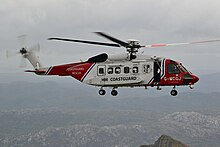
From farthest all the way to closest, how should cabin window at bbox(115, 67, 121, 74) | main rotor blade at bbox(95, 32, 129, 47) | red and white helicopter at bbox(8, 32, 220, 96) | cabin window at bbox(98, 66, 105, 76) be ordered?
cabin window at bbox(98, 66, 105, 76) → cabin window at bbox(115, 67, 121, 74) → red and white helicopter at bbox(8, 32, 220, 96) → main rotor blade at bbox(95, 32, 129, 47)

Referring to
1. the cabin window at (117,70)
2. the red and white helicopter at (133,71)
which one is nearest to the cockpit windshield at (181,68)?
the red and white helicopter at (133,71)

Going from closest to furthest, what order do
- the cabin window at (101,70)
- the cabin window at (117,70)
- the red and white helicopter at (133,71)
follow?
the red and white helicopter at (133,71), the cabin window at (117,70), the cabin window at (101,70)

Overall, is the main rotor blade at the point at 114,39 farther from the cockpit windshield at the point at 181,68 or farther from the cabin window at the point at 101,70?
the cockpit windshield at the point at 181,68

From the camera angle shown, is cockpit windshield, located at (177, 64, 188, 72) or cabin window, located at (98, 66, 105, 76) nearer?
cockpit windshield, located at (177, 64, 188, 72)

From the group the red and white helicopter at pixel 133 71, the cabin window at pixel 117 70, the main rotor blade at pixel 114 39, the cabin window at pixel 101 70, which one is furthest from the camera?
the cabin window at pixel 101 70

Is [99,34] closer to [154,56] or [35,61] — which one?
[154,56]

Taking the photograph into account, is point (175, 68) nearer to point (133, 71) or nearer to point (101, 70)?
point (133, 71)

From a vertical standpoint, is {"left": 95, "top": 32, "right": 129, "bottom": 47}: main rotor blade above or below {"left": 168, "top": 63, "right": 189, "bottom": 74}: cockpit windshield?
above

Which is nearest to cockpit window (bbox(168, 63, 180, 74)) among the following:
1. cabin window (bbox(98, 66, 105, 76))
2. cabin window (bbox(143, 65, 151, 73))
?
cabin window (bbox(143, 65, 151, 73))

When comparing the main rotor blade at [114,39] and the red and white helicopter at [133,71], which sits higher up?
the main rotor blade at [114,39]

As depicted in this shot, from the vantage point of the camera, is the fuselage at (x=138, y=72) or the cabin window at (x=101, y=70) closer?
the fuselage at (x=138, y=72)

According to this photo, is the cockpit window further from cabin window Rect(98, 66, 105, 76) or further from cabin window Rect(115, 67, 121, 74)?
cabin window Rect(98, 66, 105, 76)

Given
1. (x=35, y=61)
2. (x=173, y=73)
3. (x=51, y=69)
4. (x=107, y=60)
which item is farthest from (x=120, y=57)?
(x=35, y=61)

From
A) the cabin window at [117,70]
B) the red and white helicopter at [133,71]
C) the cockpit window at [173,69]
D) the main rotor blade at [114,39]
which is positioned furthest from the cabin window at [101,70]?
the cockpit window at [173,69]
